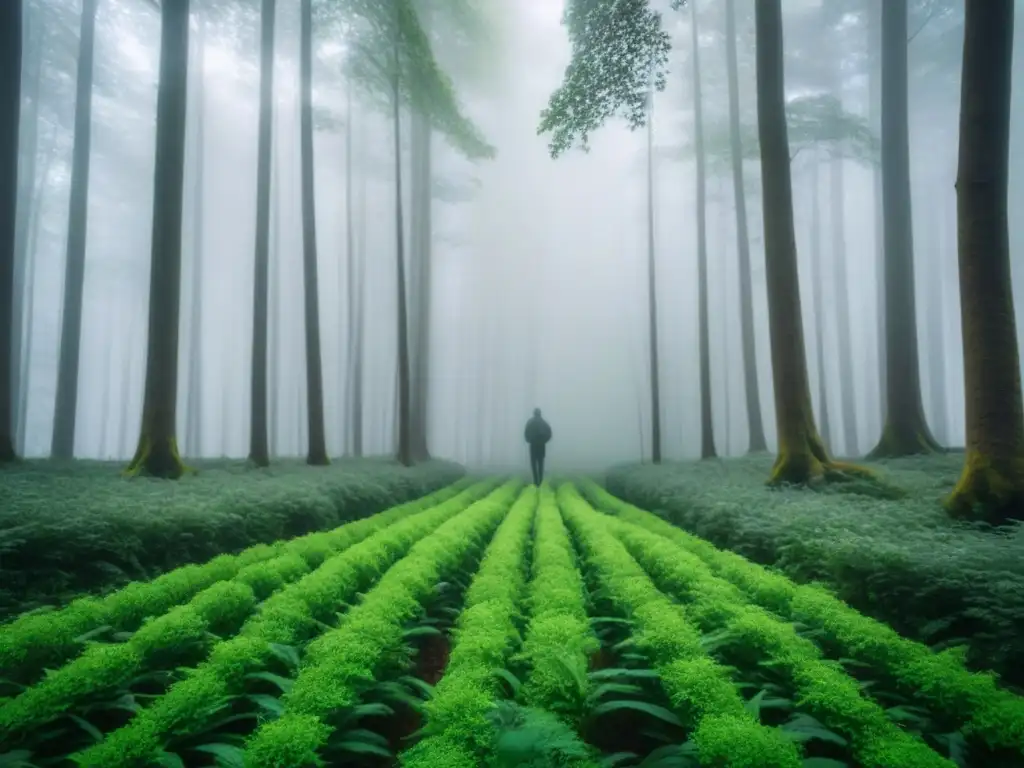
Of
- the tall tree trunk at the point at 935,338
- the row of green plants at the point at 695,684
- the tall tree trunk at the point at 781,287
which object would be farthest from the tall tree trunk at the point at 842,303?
the row of green plants at the point at 695,684

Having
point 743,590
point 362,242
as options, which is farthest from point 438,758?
point 362,242

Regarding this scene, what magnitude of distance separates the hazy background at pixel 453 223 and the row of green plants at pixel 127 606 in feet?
60.4

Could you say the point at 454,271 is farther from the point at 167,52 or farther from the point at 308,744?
the point at 308,744

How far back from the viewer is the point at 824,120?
59.7 feet

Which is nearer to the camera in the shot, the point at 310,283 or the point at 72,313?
the point at 310,283

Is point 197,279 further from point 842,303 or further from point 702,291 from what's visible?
point 842,303

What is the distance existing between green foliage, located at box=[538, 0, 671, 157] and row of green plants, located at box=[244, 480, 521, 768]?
8214 millimetres

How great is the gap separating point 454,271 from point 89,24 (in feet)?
126

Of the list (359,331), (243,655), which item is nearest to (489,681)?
(243,655)

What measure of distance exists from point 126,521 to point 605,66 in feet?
31.4

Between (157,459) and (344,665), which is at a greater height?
(157,459)

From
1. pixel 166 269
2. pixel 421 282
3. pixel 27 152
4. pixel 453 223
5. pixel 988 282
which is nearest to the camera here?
pixel 988 282

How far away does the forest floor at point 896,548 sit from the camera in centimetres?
324

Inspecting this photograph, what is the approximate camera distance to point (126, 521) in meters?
5.01
